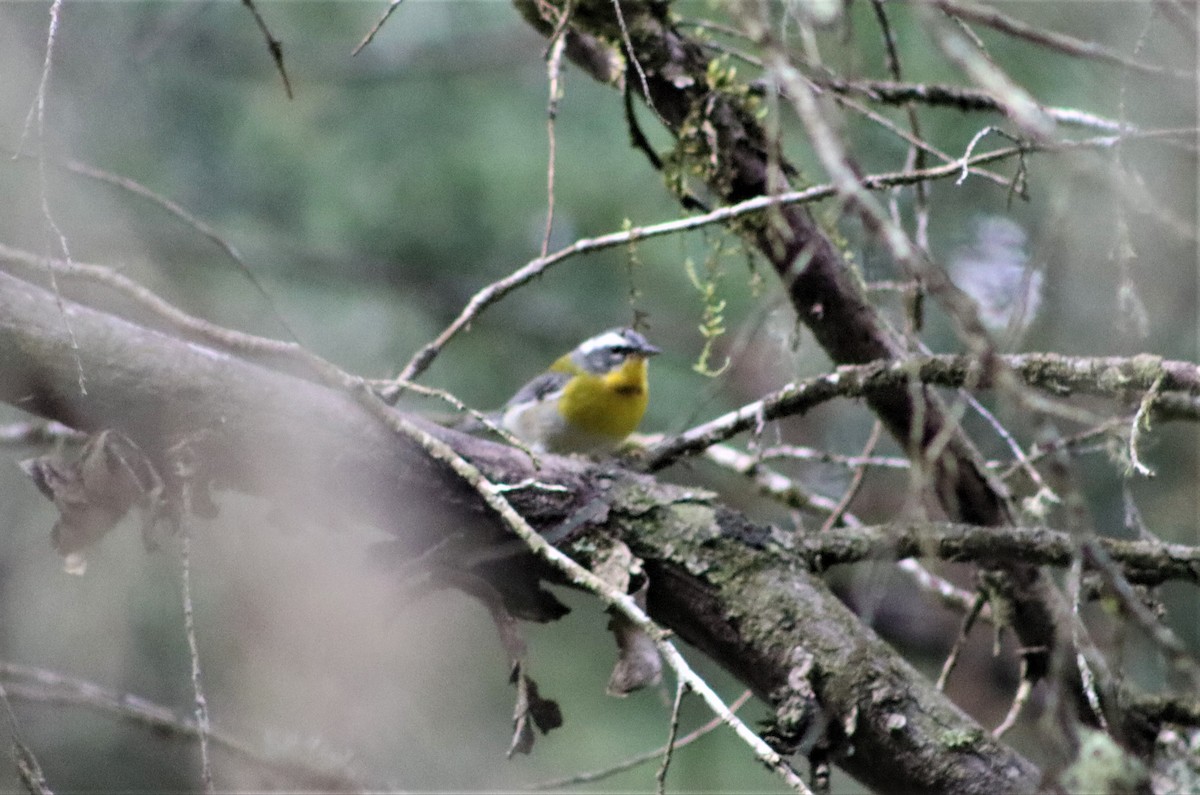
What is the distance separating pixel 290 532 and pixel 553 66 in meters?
1.12

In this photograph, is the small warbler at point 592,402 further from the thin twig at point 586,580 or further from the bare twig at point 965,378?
the thin twig at point 586,580

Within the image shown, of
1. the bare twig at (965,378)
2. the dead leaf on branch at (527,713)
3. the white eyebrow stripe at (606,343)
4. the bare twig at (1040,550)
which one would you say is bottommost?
the white eyebrow stripe at (606,343)

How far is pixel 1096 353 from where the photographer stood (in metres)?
4.49

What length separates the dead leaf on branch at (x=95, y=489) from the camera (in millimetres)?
2174

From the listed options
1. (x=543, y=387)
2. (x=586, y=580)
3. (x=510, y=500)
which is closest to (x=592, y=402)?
(x=543, y=387)

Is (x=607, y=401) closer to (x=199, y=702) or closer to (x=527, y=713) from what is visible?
(x=527, y=713)

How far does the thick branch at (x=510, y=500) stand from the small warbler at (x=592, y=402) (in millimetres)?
2243

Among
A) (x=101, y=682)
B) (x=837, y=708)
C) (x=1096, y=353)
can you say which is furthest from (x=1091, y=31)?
(x=101, y=682)

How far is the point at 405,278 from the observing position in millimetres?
6398

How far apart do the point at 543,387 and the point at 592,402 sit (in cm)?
28

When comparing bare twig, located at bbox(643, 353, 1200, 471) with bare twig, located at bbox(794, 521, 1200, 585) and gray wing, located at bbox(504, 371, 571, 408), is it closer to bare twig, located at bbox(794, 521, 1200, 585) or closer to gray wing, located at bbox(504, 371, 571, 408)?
bare twig, located at bbox(794, 521, 1200, 585)

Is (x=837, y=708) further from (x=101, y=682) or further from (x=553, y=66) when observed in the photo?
(x=101, y=682)

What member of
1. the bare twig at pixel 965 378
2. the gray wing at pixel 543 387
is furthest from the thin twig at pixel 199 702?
the gray wing at pixel 543 387

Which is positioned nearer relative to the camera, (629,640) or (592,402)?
(629,640)
